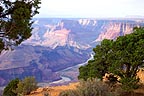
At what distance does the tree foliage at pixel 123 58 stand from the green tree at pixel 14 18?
834cm

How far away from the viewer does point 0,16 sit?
48.5 ft

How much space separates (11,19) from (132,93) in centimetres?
1220

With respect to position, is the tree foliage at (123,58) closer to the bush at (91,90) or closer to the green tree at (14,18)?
the bush at (91,90)

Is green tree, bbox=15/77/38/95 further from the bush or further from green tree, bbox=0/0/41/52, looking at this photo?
green tree, bbox=0/0/41/52

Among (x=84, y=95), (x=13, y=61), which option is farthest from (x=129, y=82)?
(x=13, y=61)

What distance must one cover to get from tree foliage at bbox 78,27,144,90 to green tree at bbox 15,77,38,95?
1006cm

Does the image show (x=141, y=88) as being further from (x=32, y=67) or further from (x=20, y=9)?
(x=32, y=67)

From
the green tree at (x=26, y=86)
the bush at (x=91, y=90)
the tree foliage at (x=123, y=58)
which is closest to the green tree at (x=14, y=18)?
the bush at (x=91, y=90)

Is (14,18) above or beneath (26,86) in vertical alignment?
above

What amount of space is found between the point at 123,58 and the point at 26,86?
13988 millimetres

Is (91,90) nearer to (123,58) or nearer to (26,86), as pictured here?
(123,58)

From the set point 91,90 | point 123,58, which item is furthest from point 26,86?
point 91,90

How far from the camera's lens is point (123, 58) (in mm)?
21625

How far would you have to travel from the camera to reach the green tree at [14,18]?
562 inches
